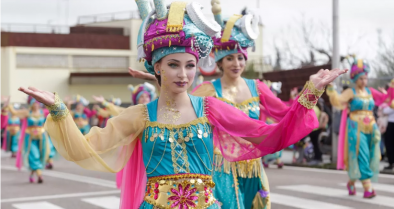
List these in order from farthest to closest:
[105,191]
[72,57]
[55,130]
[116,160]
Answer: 1. [72,57]
2. [105,191]
3. [116,160]
4. [55,130]

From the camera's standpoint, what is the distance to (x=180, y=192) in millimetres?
4062

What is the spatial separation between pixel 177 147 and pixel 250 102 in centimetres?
220

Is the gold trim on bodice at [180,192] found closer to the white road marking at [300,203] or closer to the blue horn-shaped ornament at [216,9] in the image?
the blue horn-shaped ornament at [216,9]

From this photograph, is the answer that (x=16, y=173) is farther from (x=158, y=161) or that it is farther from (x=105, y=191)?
(x=158, y=161)

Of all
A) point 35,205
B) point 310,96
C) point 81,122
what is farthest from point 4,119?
point 310,96

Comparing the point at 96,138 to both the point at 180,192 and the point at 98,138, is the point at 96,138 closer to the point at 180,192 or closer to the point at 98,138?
the point at 98,138

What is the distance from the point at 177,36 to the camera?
4109mm

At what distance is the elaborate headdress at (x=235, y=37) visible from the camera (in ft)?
20.6

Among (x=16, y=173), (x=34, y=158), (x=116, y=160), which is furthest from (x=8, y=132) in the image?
(x=116, y=160)

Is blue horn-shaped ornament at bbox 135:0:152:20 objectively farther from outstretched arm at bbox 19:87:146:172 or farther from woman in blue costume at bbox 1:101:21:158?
woman in blue costume at bbox 1:101:21:158

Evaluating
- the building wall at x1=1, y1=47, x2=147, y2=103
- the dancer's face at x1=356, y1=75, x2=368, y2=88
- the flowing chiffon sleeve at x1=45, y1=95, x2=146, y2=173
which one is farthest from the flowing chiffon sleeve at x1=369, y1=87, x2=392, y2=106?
the building wall at x1=1, y1=47, x2=147, y2=103

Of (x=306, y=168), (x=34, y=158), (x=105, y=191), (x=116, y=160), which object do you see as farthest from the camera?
(x=306, y=168)

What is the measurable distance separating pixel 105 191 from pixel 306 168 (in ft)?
17.4

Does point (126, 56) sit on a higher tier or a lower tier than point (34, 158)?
higher
